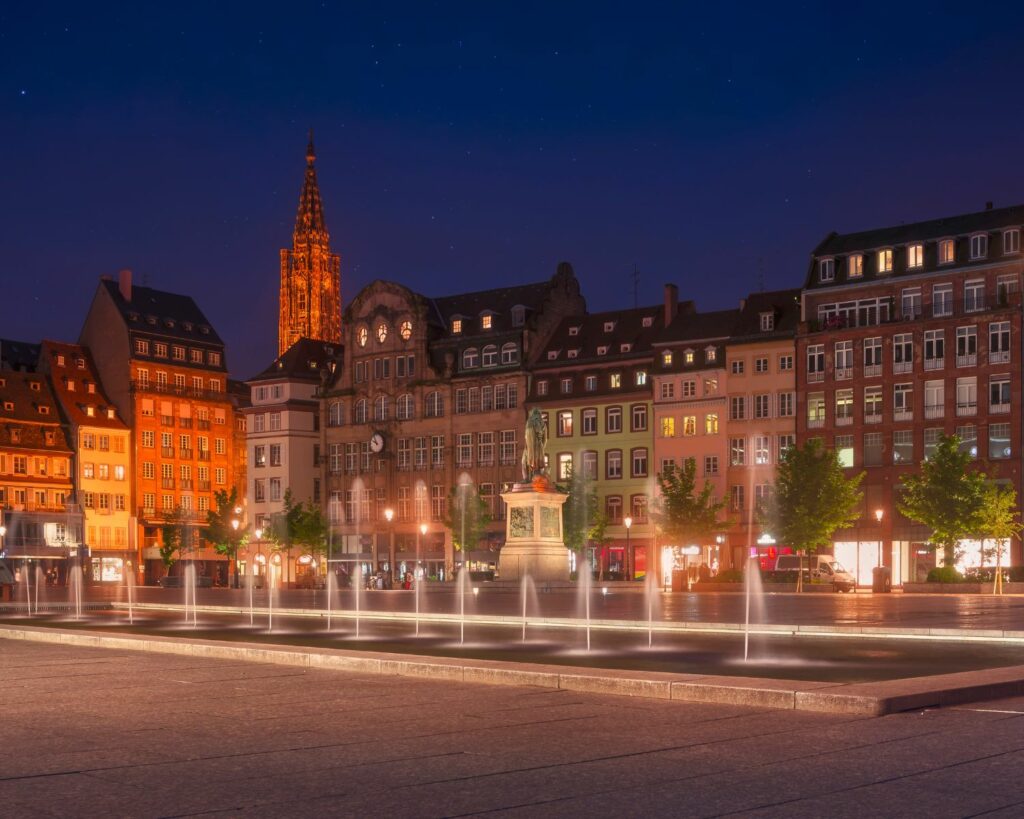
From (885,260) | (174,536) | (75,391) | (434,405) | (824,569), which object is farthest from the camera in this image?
(174,536)

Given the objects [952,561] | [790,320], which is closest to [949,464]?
[952,561]

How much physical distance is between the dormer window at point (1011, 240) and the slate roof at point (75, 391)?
228 feet

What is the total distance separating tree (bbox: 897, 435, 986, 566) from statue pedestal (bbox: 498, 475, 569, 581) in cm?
1972

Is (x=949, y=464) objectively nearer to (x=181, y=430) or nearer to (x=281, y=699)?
(x=281, y=699)

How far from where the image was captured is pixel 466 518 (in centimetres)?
9075

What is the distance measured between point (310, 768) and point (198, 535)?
10988cm

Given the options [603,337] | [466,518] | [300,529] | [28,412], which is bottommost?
[300,529]

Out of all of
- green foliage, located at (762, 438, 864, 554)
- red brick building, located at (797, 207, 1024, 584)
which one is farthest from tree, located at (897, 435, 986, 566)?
red brick building, located at (797, 207, 1024, 584)

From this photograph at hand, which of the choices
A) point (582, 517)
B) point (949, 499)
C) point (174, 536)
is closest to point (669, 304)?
point (582, 517)

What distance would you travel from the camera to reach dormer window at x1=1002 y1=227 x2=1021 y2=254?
7600cm

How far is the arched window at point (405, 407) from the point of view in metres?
103

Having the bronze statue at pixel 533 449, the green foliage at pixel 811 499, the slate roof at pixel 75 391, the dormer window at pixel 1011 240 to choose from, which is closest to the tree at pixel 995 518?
the green foliage at pixel 811 499

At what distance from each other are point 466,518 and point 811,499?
2599 centimetres

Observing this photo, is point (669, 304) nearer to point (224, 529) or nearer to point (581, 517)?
point (581, 517)
